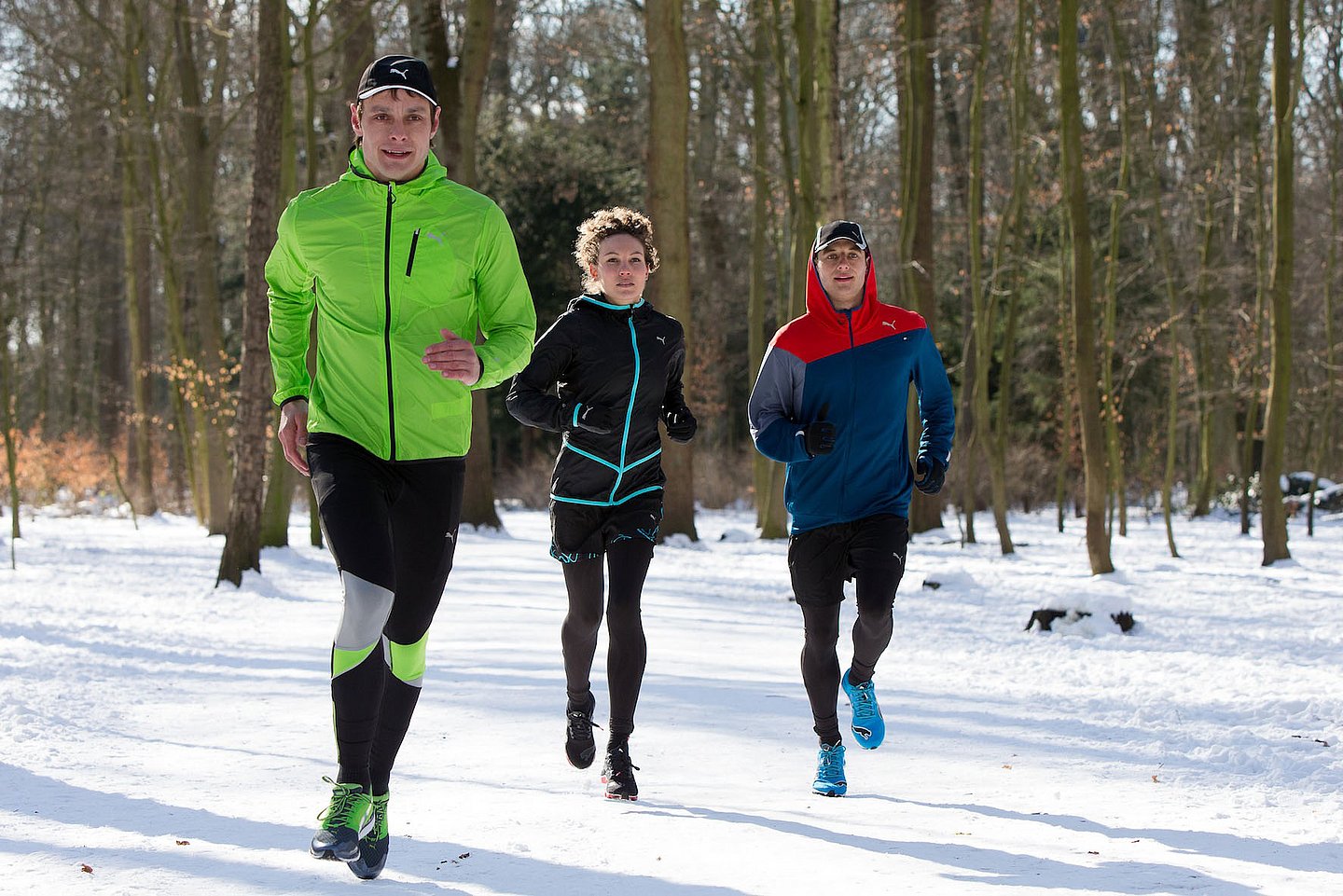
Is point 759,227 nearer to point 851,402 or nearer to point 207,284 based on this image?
point 207,284

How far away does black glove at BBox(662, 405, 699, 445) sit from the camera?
17.2ft

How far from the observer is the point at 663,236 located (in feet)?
58.7

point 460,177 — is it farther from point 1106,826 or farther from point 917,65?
point 1106,826

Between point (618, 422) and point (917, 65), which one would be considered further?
point (917, 65)

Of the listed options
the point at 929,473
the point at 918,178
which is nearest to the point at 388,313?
the point at 929,473

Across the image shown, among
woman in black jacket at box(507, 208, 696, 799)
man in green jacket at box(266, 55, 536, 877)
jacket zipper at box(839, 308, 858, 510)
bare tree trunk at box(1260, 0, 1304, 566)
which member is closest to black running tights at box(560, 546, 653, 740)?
woman in black jacket at box(507, 208, 696, 799)

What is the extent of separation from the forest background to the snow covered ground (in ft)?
12.3

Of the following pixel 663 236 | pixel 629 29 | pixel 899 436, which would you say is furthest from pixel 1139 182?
pixel 899 436

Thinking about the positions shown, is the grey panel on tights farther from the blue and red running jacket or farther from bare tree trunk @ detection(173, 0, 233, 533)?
bare tree trunk @ detection(173, 0, 233, 533)

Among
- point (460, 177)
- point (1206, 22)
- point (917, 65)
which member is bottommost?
point (460, 177)

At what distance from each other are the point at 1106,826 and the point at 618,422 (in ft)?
7.03

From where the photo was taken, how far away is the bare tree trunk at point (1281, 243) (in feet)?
50.4

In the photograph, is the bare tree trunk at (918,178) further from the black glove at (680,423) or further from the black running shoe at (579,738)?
the black running shoe at (579,738)

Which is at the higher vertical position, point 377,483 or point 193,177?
point 193,177
